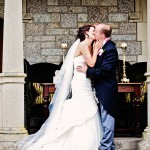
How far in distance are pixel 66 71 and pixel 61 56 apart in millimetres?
4308

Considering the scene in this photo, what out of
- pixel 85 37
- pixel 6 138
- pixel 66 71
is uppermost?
pixel 85 37

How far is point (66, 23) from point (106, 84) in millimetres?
5079

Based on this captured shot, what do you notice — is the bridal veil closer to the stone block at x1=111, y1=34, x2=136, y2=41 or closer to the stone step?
the stone step

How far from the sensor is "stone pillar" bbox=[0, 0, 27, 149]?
8508mm

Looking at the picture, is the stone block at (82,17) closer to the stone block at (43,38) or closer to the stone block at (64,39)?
the stone block at (64,39)

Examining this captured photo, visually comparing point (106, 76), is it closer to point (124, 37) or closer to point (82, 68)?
point (82, 68)

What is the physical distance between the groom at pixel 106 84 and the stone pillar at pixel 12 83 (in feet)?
5.47

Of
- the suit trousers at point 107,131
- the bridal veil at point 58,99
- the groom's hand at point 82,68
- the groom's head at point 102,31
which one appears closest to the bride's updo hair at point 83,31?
the bridal veil at point 58,99

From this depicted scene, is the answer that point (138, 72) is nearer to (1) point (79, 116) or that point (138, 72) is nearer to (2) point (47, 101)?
(2) point (47, 101)

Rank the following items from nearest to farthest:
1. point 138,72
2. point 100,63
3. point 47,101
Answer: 1. point 100,63
2. point 47,101
3. point 138,72

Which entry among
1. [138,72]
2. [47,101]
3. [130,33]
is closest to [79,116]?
[47,101]

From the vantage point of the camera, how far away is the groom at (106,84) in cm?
709

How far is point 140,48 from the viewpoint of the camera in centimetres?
1205

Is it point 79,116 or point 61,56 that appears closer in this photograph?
point 79,116
